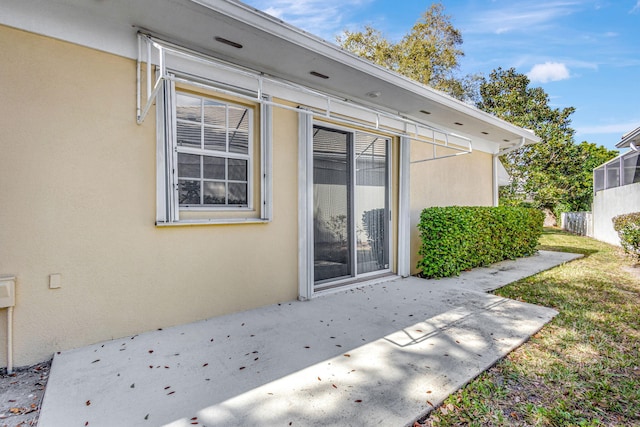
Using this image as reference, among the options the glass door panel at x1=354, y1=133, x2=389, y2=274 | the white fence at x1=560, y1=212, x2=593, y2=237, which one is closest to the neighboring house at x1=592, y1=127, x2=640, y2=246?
the white fence at x1=560, y1=212, x2=593, y2=237

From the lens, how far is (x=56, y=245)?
293cm

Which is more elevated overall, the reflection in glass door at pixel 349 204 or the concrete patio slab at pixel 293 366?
the reflection in glass door at pixel 349 204

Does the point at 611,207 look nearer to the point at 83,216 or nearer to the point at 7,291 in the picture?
the point at 83,216

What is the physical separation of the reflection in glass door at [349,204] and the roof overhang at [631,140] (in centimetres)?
925

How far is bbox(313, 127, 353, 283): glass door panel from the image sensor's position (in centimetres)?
498

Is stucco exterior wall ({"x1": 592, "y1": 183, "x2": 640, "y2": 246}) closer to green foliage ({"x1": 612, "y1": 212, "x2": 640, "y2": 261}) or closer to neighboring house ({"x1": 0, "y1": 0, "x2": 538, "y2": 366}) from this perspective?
green foliage ({"x1": 612, "y1": 212, "x2": 640, "y2": 261})

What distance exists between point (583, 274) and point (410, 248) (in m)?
3.44

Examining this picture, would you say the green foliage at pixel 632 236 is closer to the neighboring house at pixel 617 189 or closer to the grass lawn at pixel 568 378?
the neighboring house at pixel 617 189

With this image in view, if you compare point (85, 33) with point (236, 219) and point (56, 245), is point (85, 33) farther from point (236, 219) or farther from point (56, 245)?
point (236, 219)

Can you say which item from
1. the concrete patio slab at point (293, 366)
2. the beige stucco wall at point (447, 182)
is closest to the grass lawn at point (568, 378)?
the concrete patio slab at point (293, 366)

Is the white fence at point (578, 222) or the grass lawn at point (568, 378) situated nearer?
the grass lawn at point (568, 378)

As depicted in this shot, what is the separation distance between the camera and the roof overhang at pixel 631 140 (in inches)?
381

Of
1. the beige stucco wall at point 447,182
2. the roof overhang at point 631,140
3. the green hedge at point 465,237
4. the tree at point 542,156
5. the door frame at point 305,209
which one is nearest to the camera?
the door frame at point 305,209

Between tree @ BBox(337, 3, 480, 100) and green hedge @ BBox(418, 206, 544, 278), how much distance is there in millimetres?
10458
